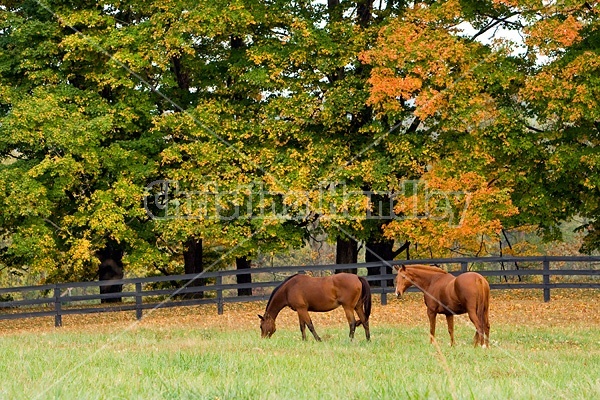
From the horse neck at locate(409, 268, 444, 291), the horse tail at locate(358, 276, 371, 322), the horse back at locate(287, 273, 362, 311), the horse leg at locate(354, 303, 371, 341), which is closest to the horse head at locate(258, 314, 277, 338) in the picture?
the horse back at locate(287, 273, 362, 311)

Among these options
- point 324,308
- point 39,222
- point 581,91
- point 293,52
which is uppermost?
point 293,52

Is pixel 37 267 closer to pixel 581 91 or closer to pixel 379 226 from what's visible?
pixel 379 226

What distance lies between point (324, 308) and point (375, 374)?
6372 mm

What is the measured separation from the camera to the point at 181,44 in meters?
24.4

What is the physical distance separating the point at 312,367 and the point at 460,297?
4.61m

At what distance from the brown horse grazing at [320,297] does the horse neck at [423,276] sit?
936 mm

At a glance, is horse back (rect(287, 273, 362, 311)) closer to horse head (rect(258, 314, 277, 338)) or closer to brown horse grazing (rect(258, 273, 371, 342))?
brown horse grazing (rect(258, 273, 371, 342))

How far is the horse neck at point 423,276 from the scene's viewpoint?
1374 centimetres

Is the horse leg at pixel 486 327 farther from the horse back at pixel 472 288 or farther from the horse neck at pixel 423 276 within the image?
the horse neck at pixel 423 276

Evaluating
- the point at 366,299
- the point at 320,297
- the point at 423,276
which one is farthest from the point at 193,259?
the point at 423,276

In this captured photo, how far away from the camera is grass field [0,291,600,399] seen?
21.6 ft

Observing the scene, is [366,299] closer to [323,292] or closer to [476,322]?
[323,292]

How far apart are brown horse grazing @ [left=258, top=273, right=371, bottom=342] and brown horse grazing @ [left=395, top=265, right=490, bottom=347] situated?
1.00 metres

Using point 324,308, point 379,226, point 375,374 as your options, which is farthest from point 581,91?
point 375,374
